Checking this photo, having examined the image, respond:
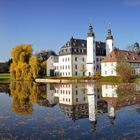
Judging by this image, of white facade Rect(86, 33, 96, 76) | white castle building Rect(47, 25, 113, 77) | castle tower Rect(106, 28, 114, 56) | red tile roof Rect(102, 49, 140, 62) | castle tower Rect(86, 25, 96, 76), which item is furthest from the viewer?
castle tower Rect(106, 28, 114, 56)

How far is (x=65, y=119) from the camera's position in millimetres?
18016

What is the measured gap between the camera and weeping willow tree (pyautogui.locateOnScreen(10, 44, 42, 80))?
71.1m

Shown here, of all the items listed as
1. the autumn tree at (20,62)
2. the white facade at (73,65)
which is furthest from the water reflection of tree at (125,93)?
the white facade at (73,65)

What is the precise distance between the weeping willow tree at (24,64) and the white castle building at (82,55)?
990 centimetres

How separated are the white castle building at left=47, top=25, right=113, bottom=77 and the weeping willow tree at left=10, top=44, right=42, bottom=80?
9902mm

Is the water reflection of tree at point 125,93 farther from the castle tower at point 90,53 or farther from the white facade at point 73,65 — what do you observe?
the white facade at point 73,65

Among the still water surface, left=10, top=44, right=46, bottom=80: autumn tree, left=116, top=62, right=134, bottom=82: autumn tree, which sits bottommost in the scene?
the still water surface

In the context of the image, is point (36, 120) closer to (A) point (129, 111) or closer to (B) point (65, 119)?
(B) point (65, 119)

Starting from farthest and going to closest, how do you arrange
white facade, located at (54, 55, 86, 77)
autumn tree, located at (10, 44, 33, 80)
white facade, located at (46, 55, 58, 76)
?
Result: white facade, located at (46, 55, 58, 76)
white facade, located at (54, 55, 86, 77)
autumn tree, located at (10, 44, 33, 80)

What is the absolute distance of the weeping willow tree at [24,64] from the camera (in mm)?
71125

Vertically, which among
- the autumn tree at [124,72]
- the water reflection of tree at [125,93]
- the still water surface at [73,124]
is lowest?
the still water surface at [73,124]

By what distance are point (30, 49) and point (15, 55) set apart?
4193 millimetres

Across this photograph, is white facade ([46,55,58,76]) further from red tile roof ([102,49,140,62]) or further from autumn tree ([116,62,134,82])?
autumn tree ([116,62,134,82])

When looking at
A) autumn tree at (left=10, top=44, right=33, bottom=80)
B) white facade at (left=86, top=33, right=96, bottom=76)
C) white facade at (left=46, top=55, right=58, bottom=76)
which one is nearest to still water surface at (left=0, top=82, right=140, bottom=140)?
autumn tree at (left=10, top=44, right=33, bottom=80)
